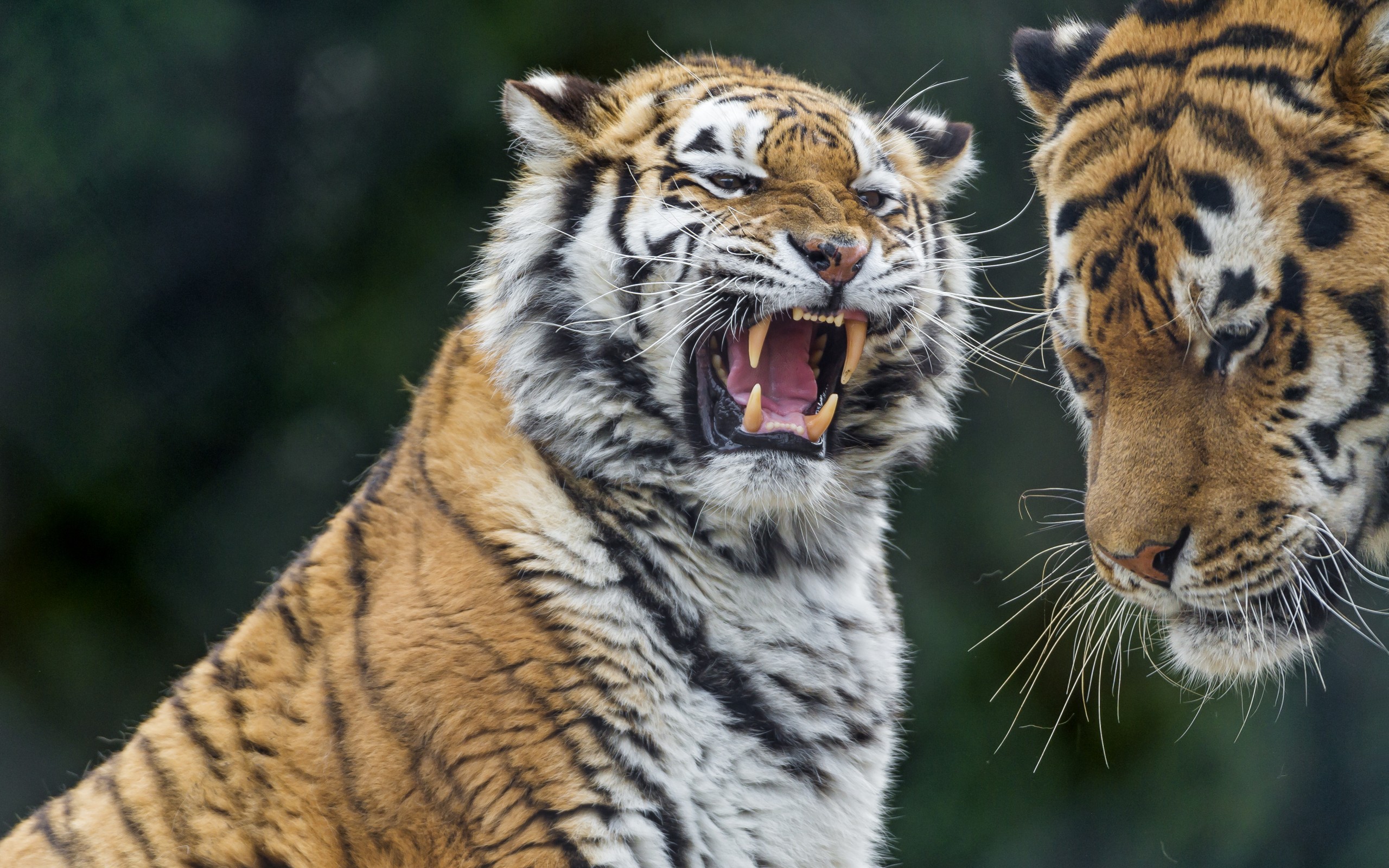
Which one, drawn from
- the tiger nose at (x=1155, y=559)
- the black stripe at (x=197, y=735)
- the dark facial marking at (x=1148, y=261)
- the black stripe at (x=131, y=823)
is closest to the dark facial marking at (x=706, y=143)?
the dark facial marking at (x=1148, y=261)

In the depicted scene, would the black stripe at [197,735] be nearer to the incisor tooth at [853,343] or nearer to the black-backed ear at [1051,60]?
the incisor tooth at [853,343]

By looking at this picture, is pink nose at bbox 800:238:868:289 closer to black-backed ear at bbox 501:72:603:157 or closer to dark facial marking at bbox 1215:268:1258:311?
black-backed ear at bbox 501:72:603:157

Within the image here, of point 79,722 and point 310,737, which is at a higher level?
point 310,737

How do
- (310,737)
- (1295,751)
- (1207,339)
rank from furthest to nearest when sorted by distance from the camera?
(1295,751) → (310,737) → (1207,339)

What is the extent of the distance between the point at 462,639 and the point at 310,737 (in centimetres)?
24

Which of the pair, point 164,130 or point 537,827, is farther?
point 164,130

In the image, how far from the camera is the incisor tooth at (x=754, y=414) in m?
1.72

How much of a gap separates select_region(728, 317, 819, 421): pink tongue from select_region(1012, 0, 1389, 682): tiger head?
0.47 m

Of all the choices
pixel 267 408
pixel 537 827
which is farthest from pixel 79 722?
pixel 537 827

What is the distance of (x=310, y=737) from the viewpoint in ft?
5.29

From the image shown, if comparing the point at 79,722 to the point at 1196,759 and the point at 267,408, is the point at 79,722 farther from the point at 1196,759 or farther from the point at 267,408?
the point at 1196,759

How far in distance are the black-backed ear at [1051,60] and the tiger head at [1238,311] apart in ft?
0.53

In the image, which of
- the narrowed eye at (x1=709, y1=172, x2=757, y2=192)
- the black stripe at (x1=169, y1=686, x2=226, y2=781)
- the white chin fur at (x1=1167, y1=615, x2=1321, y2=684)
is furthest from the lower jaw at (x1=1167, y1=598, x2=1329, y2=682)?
the black stripe at (x1=169, y1=686, x2=226, y2=781)

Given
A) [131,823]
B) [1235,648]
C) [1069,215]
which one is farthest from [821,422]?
[131,823]
